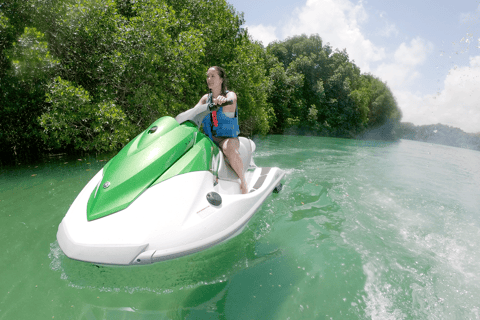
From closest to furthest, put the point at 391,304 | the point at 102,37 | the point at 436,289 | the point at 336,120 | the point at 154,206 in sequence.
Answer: the point at 154,206 < the point at 391,304 < the point at 436,289 < the point at 102,37 < the point at 336,120

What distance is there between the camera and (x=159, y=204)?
1.81m

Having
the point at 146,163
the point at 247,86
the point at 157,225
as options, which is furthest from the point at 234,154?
the point at 247,86

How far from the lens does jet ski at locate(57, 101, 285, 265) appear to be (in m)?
1.58

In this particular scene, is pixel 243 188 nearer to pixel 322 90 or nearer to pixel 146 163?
pixel 146 163

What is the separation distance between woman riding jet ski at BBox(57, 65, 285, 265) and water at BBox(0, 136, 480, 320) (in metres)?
0.56

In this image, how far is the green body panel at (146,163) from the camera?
1.81m

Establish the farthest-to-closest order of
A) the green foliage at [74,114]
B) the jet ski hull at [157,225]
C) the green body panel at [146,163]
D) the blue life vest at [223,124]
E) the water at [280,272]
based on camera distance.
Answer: the green foliage at [74,114]
the blue life vest at [223,124]
the water at [280,272]
the green body panel at [146,163]
the jet ski hull at [157,225]

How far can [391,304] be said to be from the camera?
2.05 m

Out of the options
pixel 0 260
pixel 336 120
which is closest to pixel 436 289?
pixel 0 260

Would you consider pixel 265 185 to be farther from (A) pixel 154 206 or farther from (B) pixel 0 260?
(B) pixel 0 260

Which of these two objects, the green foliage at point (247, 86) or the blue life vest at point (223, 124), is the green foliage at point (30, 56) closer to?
the blue life vest at point (223, 124)

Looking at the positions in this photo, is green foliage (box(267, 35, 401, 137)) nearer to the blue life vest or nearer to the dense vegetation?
the dense vegetation

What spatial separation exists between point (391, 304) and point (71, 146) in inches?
392

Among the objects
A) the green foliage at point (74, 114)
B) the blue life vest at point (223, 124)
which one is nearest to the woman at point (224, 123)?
the blue life vest at point (223, 124)
